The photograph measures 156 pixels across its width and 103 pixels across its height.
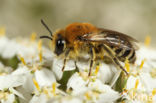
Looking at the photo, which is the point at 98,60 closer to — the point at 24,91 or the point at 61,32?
the point at 61,32

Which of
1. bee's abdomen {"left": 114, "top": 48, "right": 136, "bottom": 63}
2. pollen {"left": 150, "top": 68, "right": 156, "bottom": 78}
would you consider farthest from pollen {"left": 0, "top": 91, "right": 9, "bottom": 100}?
pollen {"left": 150, "top": 68, "right": 156, "bottom": 78}

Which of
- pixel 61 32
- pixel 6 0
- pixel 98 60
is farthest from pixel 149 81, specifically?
pixel 6 0

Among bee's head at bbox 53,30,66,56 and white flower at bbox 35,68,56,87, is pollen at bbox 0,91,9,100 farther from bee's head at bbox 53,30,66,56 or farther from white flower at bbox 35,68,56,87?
bee's head at bbox 53,30,66,56

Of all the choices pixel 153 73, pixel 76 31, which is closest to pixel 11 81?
pixel 76 31

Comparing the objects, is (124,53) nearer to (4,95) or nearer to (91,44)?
(91,44)

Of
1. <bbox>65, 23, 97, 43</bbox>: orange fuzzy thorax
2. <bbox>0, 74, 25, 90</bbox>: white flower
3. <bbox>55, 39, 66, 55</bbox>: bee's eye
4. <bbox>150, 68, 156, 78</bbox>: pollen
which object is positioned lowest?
<bbox>150, 68, 156, 78</bbox>: pollen

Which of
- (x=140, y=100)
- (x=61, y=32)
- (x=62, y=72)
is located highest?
(x=61, y=32)

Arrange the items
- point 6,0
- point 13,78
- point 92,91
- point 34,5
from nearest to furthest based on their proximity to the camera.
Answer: point 92,91
point 13,78
point 34,5
point 6,0
